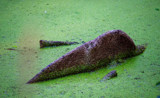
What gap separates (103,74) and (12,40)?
1.27 metres

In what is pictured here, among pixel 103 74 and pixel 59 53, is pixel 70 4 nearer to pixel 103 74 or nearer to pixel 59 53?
pixel 59 53

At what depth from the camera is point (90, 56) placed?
174 cm

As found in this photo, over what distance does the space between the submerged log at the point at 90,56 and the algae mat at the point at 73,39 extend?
61 millimetres

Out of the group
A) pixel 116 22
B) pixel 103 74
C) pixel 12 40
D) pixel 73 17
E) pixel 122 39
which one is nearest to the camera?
pixel 103 74

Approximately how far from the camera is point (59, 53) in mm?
2092

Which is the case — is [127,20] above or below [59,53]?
above

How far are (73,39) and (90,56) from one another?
2.18 ft

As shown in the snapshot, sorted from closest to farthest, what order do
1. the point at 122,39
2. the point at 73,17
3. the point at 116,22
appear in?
the point at 122,39
the point at 116,22
the point at 73,17

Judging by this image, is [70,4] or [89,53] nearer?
[89,53]

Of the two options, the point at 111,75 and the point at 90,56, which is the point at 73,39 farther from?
the point at 111,75

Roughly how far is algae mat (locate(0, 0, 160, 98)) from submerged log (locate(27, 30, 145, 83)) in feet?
0.20

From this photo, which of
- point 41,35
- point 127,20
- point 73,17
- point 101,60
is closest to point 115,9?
point 127,20

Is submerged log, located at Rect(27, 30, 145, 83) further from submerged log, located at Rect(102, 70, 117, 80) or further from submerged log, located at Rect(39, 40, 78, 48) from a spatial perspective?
submerged log, located at Rect(39, 40, 78, 48)

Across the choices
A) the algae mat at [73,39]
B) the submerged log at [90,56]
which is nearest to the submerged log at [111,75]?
the algae mat at [73,39]
